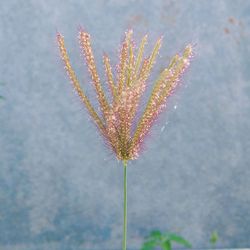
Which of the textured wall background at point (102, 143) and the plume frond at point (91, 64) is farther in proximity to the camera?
the textured wall background at point (102, 143)

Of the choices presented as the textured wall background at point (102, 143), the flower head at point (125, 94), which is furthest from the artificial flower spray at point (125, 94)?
the textured wall background at point (102, 143)

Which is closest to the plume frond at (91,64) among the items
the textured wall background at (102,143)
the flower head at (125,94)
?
the flower head at (125,94)

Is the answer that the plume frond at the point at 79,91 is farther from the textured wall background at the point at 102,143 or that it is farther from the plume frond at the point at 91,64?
the textured wall background at the point at 102,143

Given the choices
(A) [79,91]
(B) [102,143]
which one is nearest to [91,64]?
(A) [79,91]

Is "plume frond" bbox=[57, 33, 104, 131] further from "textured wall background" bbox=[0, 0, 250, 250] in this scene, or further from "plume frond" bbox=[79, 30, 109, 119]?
"textured wall background" bbox=[0, 0, 250, 250]

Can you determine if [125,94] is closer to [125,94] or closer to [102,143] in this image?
[125,94]

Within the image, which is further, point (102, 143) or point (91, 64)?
point (102, 143)

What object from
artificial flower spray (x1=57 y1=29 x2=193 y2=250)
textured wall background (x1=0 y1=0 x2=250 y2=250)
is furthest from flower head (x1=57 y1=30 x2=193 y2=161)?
textured wall background (x1=0 y1=0 x2=250 y2=250)

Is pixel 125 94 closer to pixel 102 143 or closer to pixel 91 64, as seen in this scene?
pixel 91 64

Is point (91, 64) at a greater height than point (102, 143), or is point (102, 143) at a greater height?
point (102, 143)
